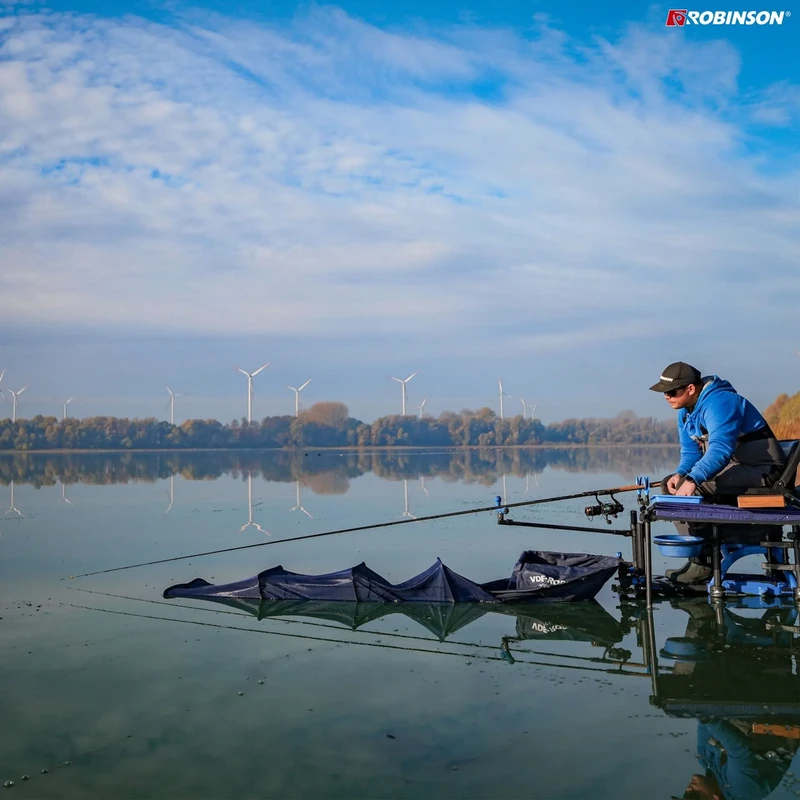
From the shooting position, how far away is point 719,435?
6.91 m

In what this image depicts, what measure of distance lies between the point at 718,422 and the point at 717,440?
0.15 meters

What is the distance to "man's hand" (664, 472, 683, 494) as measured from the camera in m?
7.25

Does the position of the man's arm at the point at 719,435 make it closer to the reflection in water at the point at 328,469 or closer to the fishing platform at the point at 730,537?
the fishing platform at the point at 730,537

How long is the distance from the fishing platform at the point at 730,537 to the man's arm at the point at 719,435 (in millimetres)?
272

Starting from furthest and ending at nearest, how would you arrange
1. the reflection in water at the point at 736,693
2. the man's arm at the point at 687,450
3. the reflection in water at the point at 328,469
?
the reflection in water at the point at 328,469 < the man's arm at the point at 687,450 < the reflection in water at the point at 736,693

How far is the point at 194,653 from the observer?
247 inches

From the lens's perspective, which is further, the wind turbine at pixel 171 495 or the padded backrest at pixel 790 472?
the wind turbine at pixel 171 495

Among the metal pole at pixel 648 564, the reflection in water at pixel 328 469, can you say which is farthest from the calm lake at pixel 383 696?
the reflection in water at pixel 328 469

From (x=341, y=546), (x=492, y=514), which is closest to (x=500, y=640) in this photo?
(x=341, y=546)

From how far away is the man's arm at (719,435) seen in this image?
22.5 ft

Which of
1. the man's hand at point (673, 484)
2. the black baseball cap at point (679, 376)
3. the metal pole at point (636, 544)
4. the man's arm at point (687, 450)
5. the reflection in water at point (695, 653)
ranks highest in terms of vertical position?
the black baseball cap at point (679, 376)

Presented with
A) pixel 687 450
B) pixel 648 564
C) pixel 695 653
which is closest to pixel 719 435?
pixel 687 450

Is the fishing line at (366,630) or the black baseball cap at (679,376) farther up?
the black baseball cap at (679,376)

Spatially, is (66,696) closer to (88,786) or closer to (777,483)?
(88,786)
